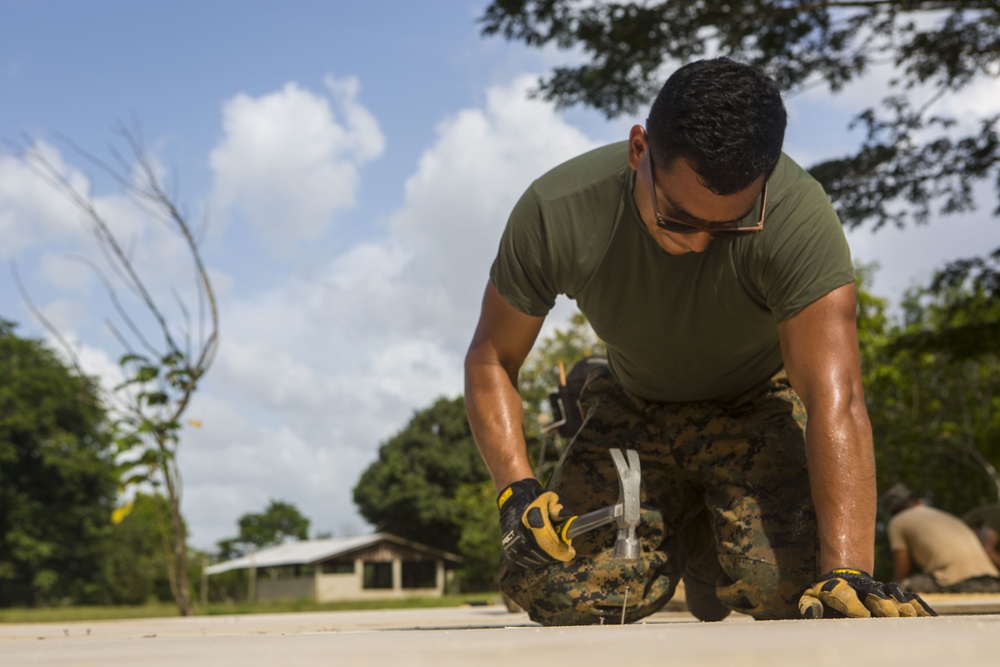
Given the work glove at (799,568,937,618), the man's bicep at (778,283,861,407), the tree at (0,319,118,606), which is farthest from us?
the tree at (0,319,118,606)

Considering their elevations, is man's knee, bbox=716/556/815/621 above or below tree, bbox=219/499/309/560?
below

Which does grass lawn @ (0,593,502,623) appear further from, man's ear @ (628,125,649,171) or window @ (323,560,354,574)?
window @ (323,560,354,574)

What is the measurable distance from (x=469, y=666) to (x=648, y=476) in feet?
6.51

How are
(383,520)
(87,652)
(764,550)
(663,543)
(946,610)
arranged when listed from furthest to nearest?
1. (383,520)
2. (946,610)
3. (663,543)
4. (764,550)
5. (87,652)

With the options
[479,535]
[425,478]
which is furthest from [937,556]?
[425,478]

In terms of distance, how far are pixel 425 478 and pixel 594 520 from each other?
3398 centimetres

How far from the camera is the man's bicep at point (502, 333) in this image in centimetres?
280

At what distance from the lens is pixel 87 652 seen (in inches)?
60.8

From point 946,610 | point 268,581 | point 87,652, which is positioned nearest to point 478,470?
point 268,581

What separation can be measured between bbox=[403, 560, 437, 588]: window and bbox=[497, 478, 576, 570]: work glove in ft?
119

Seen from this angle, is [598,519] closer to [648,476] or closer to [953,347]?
[648,476]

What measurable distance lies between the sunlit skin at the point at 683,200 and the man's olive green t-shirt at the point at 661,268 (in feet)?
0.39

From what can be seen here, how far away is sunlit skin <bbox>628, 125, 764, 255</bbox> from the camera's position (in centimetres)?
231

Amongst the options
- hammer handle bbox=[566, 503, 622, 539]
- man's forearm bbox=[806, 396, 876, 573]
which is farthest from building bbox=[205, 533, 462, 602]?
man's forearm bbox=[806, 396, 876, 573]
